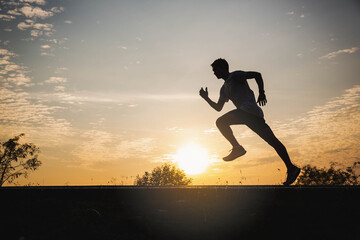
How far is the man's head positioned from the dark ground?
9.97ft

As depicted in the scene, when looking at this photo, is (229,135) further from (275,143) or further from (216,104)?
(275,143)

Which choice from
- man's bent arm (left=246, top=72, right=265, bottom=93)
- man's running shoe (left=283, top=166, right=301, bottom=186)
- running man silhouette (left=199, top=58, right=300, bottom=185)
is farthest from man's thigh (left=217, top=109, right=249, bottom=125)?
man's running shoe (left=283, top=166, right=301, bottom=186)

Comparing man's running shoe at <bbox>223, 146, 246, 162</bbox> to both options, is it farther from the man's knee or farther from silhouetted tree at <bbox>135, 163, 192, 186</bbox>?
silhouetted tree at <bbox>135, 163, 192, 186</bbox>

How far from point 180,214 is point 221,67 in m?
3.79

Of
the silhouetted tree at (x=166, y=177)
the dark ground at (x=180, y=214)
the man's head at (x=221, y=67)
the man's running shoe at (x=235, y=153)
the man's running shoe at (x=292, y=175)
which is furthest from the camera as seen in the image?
the silhouetted tree at (x=166, y=177)

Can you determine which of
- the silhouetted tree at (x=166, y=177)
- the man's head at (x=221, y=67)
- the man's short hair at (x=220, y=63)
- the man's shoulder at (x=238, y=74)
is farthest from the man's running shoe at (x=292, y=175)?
the silhouetted tree at (x=166, y=177)

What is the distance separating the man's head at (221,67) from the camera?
5.66 meters

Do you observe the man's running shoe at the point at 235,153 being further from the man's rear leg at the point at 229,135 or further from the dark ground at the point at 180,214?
the dark ground at the point at 180,214

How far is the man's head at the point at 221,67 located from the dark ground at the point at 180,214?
9.97ft

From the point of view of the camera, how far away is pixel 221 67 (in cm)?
566

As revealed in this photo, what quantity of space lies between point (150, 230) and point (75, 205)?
43.0 inches

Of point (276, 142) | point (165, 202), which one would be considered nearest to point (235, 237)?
point (165, 202)

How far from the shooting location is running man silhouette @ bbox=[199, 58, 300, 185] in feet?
17.4

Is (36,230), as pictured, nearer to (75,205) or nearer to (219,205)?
(75,205)
